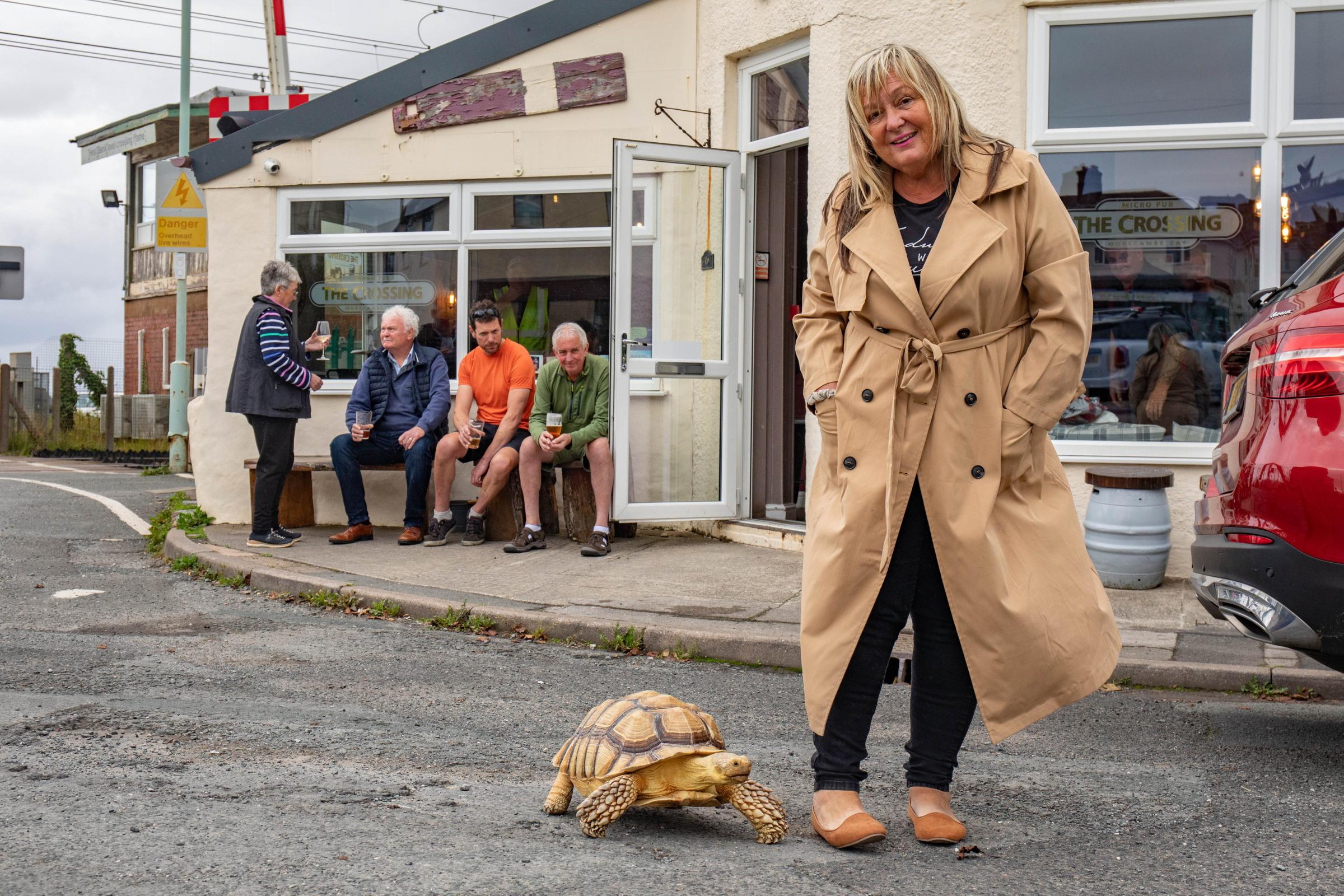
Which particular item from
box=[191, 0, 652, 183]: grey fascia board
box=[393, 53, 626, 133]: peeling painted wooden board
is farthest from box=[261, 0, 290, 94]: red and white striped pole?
box=[393, 53, 626, 133]: peeling painted wooden board

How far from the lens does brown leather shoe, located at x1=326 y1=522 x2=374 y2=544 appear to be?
8922 mm

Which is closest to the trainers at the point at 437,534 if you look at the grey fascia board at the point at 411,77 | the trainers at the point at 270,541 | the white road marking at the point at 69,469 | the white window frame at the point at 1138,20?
the trainers at the point at 270,541

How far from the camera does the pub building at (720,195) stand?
7605mm

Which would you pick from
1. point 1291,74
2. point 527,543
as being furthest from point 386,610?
point 1291,74

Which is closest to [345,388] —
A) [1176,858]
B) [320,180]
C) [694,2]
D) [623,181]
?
[320,180]

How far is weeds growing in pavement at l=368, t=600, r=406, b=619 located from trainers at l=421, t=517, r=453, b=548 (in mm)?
1797

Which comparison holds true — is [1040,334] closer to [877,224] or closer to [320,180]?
[877,224]

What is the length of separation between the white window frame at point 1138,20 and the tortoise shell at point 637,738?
18.2 ft

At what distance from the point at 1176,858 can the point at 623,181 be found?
6.42 m

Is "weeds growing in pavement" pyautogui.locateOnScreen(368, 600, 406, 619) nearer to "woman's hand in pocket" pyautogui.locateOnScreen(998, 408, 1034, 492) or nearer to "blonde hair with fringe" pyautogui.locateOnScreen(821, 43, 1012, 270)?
"blonde hair with fringe" pyautogui.locateOnScreen(821, 43, 1012, 270)

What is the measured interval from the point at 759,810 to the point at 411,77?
7947mm

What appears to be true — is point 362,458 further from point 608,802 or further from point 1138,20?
point 608,802

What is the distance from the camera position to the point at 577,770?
3.35m

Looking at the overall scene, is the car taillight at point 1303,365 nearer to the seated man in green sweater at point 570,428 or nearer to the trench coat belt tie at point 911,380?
the trench coat belt tie at point 911,380
